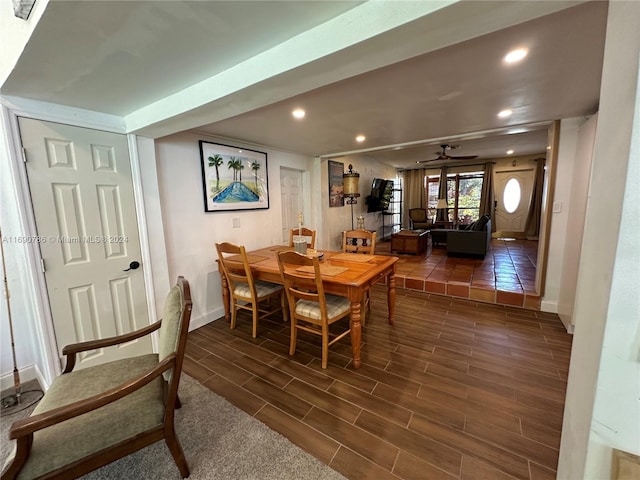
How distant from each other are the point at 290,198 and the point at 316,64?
10.8ft

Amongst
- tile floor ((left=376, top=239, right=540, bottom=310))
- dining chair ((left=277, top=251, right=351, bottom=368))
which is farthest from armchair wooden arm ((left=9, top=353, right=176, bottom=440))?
tile floor ((left=376, top=239, right=540, bottom=310))

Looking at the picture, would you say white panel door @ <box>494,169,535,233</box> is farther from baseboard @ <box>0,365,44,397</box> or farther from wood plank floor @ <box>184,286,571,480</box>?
baseboard @ <box>0,365,44,397</box>

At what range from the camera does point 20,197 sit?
1.74m

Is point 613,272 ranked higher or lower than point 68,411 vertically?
higher

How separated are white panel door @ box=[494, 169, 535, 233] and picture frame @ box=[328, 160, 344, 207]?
5412 mm

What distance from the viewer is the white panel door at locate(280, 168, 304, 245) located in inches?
168

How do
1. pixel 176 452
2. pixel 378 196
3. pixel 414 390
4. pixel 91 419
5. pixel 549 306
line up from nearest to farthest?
1. pixel 91 419
2. pixel 176 452
3. pixel 414 390
4. pixel 549 306
5. pixel 378 196

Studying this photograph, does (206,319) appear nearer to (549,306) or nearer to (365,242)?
(365,242)

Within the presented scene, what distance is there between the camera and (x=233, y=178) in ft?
10.8

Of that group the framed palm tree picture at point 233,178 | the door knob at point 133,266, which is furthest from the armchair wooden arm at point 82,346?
the framed palm tree picture at point 233,178

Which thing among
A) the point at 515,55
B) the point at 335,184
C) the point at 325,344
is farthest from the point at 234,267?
the point at 335,184

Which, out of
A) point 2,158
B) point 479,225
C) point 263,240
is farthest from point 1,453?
point 479,225

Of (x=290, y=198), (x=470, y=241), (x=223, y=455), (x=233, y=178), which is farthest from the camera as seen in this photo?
(x=470, y=241)

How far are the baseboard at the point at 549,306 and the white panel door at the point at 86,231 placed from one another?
4426mm
